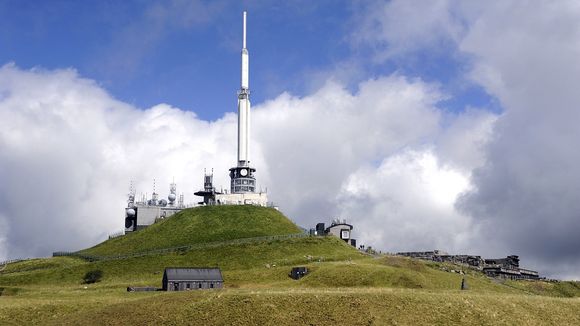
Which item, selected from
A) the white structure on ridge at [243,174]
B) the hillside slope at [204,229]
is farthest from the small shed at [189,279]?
the white structure on ridge at [243,174]

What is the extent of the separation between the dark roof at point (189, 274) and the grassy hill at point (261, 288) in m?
3.96

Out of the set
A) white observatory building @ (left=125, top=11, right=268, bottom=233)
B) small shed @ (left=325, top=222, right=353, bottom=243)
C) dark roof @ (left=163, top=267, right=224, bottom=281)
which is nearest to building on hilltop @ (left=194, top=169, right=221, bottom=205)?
white observatory building @ (left=125, top=11, right=268, bottom=233)

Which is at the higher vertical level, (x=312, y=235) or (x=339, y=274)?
(x=312, y=235)

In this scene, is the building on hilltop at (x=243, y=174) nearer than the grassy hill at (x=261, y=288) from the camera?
No

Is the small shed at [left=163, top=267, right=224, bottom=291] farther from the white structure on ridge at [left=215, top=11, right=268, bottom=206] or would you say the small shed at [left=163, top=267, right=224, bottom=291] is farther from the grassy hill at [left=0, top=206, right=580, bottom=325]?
the white structure on ridge at [left=215, top=11, right=268, bottom=206]

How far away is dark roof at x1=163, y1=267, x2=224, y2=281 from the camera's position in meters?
90.9

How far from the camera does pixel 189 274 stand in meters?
91.9

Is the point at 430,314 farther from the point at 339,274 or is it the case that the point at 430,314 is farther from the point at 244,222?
the point at 244,222

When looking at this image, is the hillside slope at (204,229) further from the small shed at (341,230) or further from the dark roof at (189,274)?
the dark roof at (189,274)

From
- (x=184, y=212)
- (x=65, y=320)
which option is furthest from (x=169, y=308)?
(x=184, y=212)

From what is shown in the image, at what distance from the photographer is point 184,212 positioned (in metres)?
174

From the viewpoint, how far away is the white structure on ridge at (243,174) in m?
181

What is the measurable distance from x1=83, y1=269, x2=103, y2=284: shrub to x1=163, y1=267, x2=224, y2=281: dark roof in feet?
108

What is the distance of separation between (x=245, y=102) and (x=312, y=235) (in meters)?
56.5
